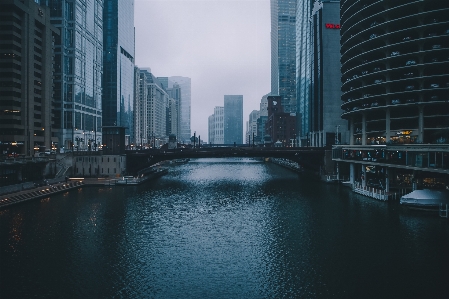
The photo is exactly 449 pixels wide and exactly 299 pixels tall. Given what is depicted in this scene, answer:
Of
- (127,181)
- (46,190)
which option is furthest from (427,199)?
(46,190)

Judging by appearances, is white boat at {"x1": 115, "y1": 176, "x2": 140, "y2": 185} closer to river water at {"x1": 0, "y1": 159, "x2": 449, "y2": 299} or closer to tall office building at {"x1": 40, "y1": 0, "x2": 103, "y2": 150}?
river water at {"x1": 0, "y1": 159, "x2": 449, "y2": 299}

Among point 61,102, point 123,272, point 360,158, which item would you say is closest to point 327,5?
point 360,158

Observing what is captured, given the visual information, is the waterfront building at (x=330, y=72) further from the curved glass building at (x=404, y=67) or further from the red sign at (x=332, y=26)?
the curved glass building at (x=404, y=67)

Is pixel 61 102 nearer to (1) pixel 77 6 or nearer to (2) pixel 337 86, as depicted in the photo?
(1) pixel 77 6

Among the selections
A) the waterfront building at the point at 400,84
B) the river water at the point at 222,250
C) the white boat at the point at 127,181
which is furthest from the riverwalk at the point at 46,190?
the waterfront building at the point at 400,84

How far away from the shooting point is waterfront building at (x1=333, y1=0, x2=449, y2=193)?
242 feet

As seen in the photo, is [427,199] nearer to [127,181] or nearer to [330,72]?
[127,181]

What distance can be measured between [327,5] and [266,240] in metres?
143

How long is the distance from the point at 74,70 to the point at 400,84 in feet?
439

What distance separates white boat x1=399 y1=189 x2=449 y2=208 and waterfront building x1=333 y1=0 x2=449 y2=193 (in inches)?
286

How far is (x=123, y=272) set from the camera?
3347 cm

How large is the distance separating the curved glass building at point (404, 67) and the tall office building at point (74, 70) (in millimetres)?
105365

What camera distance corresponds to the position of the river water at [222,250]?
1178 inches

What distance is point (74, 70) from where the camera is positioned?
6368 inches
